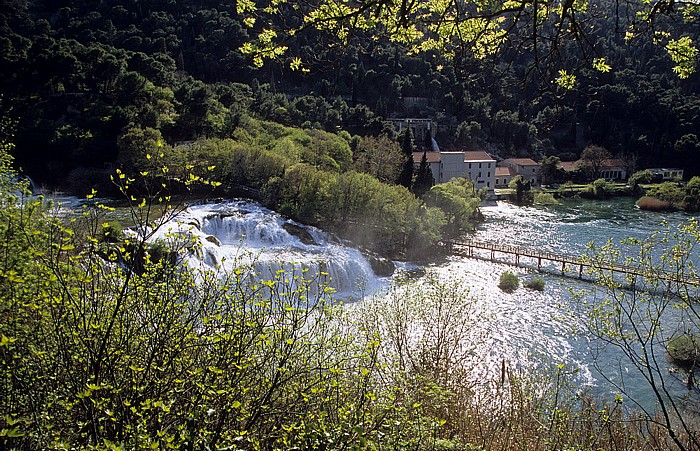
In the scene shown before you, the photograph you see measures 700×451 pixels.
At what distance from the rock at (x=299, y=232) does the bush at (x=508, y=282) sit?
9030mm

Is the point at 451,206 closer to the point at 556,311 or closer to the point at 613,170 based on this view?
the point at 556,311

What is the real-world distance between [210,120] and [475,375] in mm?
30047

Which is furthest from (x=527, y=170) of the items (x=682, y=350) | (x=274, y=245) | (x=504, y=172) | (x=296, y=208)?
(x=682, y=350)

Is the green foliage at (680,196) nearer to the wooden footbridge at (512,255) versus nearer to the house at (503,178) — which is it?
the house at (503,178)

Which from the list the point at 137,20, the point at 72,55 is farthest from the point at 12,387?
the point at 137,20

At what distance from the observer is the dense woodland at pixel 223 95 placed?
115 ft

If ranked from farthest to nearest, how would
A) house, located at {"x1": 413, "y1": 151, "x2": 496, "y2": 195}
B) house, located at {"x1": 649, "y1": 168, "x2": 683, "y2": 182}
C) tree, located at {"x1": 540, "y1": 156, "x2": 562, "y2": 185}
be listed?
tree, located at {"x1": 540, "y1": 156, "x2": 562, "y2": 185}
house, located at {"x1": 649, "y1": 168, "x2": 683, "y2": 182}
house, located at {"x1": 413, "y1": 151, "x2": 496, "y2": 195}

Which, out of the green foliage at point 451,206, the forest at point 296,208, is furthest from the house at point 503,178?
the green foliage at point 451,206

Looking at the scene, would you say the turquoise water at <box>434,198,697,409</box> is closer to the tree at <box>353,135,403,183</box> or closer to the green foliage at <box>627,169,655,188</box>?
the tree at <box>353,135,403,183</box>

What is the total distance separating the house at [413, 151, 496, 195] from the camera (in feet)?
165

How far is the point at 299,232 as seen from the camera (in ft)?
78.7

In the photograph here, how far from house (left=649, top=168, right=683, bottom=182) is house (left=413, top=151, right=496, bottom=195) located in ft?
71.4

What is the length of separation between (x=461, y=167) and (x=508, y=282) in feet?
102

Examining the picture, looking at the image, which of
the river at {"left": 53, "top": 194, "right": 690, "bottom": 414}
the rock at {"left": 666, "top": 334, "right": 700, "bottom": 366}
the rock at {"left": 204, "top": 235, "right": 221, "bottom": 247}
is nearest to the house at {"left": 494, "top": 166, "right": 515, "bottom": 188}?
the river at {"left": 53, "top": 194, "right": 690, "bottom": 414}
